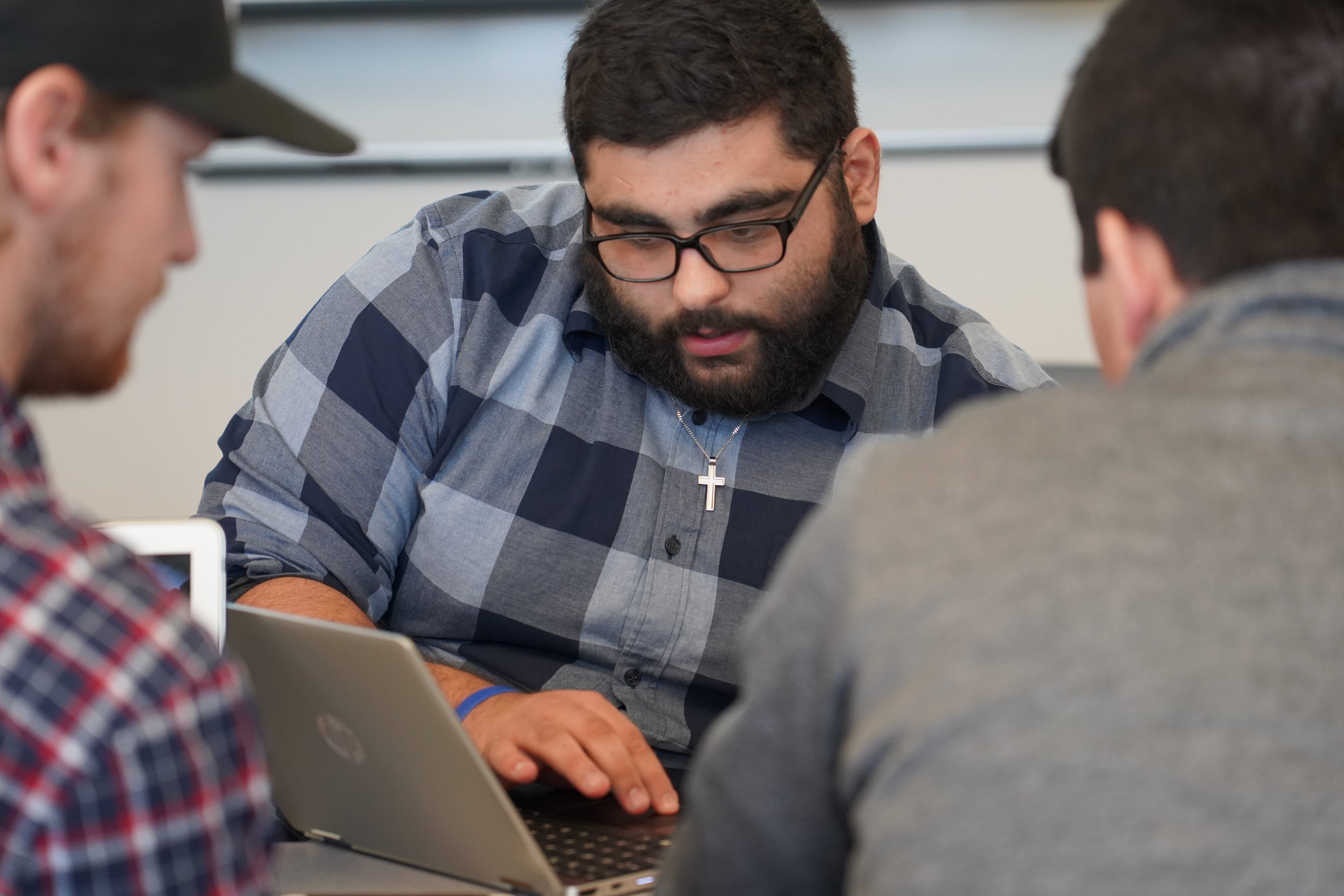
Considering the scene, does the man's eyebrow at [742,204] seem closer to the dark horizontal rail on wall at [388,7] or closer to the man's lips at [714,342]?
the man's lips at [714,342]

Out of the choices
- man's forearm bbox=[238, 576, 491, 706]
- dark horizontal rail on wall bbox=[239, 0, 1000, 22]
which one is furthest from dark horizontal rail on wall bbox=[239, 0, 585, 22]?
man's forearm bbox=[238, 576, 491, 706]

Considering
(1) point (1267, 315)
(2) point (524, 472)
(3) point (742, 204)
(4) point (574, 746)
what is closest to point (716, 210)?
(3) point (742, 204)

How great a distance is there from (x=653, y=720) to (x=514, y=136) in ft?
4.76

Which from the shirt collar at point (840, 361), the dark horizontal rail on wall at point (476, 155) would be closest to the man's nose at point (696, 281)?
the shirt collar at point (840, 361)

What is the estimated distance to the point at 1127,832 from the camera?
1.39 feet

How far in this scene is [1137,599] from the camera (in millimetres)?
443

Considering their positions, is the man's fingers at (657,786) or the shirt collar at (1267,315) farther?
the man's fingers at (657,786)

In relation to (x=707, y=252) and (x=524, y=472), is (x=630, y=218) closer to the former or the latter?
(x=707, y=252)

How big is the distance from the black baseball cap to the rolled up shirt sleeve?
636 millimetres

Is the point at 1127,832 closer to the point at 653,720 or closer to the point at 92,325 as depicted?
the point at 92,325

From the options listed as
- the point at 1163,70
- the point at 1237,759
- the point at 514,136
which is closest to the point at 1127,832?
the point at 1237,759

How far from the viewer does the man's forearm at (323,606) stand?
1.18 metres

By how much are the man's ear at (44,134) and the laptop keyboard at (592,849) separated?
21.0 inches

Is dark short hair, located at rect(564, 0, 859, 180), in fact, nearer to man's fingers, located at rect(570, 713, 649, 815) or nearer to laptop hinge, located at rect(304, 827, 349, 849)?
man's fingers, located at rect(570, 713, 649, 815)
